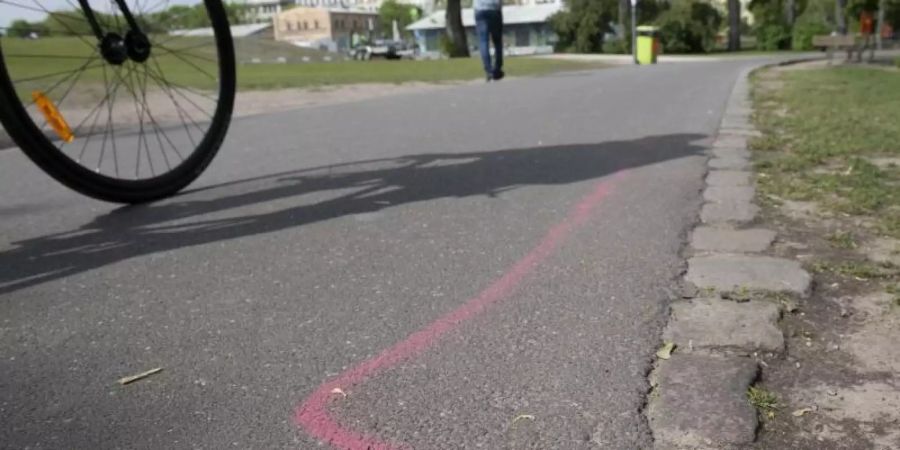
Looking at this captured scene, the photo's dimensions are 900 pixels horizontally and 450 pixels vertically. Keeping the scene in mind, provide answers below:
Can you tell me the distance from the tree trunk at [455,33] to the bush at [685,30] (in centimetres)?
2017

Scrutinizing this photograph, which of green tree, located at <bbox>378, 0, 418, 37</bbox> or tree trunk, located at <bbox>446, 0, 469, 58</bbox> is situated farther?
green tree, located at <bbox>378, 0, 418, 37</bbox>

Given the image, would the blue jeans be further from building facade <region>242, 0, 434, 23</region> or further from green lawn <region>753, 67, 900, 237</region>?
building facade <region>242, 0, 434, 23</region>

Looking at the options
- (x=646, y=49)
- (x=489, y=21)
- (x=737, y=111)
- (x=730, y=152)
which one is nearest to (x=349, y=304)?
(x=730, y=152)

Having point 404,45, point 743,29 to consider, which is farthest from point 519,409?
point 743,29

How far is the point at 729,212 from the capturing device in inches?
166

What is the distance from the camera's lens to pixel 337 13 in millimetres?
127312

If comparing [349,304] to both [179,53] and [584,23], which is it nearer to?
[179,53]

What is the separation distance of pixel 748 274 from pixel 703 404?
1.16 metres

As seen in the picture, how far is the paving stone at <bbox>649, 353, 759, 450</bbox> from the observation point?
1991 mm

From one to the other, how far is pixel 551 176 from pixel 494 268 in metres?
2.03

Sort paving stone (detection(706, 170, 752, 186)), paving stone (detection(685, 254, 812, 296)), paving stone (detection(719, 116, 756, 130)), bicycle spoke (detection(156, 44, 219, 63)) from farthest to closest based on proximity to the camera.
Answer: paving stone (detection(719, 116, 756, 130)) → paving stone (detection(706, 170, 752, 186)) → bicycle spoke (detection(156, 44, 219, 63)) → paving stone (detection(685, 254, 812, 296))

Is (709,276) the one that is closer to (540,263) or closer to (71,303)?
(540,263)

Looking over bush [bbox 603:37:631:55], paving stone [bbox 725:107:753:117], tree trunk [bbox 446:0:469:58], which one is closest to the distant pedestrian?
paving stone [bbox 725:107:753:117]

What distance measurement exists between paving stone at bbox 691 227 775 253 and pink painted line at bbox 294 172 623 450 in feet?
1.90
